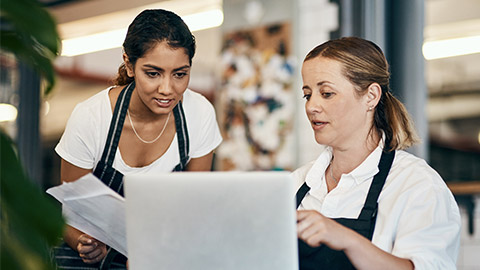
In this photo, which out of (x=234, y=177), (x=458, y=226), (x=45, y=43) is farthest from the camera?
(x=458, y=226)

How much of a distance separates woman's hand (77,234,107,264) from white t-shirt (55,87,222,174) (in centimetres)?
21

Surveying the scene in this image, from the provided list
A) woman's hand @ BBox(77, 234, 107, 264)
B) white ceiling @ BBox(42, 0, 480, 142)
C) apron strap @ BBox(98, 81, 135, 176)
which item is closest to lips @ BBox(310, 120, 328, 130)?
apron strap @ BBox(98, 81, 135, 176)

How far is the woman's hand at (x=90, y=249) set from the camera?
1724 mm

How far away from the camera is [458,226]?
1.54 m

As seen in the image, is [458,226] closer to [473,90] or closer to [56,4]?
[473,90]

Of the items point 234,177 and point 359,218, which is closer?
point 234,177

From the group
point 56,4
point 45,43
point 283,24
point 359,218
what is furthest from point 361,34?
point 56,4

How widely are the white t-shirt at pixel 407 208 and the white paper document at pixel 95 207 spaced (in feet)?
2.00

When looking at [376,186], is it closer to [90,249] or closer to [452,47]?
[90,249]

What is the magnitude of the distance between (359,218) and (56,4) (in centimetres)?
411

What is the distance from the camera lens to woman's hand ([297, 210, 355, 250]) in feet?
4.27

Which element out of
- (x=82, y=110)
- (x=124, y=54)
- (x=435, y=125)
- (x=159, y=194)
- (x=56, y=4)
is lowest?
(x=435, y=125)

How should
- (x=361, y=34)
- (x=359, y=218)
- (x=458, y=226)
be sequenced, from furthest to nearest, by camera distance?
(x=361, y=34), (x=359, y=218), (x=458, y=226)

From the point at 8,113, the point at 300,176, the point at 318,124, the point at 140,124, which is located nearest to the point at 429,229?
the point at 318,124
